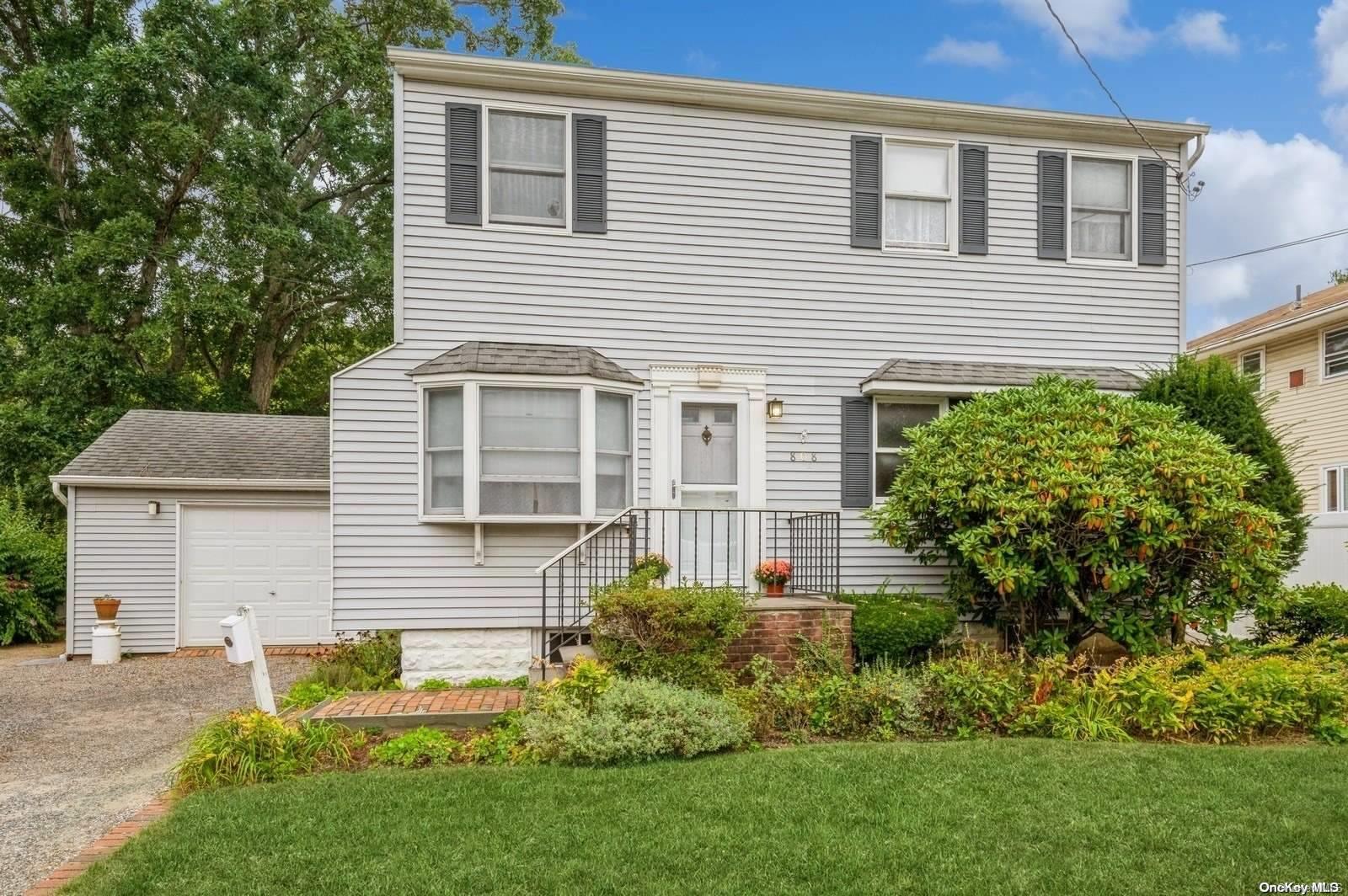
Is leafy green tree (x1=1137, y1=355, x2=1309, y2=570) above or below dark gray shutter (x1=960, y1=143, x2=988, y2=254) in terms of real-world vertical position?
below

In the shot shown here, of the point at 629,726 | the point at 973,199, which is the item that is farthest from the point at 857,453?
the point at 629,726

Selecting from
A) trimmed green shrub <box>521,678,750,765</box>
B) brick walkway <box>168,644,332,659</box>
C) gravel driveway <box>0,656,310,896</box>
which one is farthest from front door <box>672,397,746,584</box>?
brick walkway <box>168,644,332,659</box>

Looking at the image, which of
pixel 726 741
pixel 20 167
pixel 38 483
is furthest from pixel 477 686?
pixel 20 167

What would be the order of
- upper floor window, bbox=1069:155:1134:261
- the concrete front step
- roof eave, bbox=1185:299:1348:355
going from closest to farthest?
the concrete front step → upper floor window, bbox=1069:155:1134:261 → roof eave, bbox=1185:299:1348:355

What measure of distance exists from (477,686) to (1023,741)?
4.78m

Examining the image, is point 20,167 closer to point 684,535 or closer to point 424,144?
point 424,144

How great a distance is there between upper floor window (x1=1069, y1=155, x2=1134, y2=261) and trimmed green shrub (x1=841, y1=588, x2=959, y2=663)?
4.71 m

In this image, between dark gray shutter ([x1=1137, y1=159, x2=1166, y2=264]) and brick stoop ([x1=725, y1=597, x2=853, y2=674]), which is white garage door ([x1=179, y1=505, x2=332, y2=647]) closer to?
brick stoop ([x1=725, y1=597, x2=853, y2=674])

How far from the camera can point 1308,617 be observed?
A: 8.08 meters

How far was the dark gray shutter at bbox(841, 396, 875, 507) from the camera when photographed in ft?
28.3

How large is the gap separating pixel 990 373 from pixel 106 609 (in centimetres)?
1151

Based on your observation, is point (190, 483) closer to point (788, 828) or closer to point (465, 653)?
point (465, 653)

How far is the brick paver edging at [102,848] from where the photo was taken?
3.80m

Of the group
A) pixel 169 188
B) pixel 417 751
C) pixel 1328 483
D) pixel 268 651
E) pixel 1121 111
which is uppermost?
pixel 169 188
